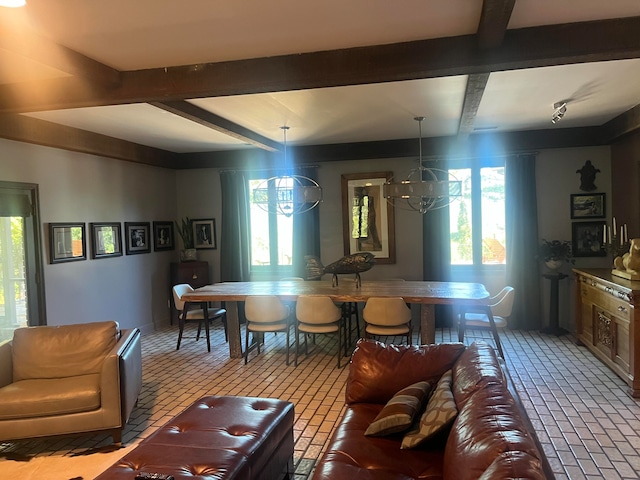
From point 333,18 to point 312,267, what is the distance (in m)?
3.30

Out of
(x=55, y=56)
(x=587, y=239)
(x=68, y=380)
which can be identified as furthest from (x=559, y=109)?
(x=68, y=380)

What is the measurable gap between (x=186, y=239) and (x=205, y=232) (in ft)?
1.03

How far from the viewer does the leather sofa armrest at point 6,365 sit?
3336 mm

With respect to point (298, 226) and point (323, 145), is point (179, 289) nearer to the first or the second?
point (298, 226)

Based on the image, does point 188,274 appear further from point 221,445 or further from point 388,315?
point 221,445

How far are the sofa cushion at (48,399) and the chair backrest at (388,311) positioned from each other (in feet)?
8.36

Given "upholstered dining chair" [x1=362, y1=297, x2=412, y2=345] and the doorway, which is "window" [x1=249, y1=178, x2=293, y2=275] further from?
the doorway

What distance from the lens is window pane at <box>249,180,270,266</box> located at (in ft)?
23.3

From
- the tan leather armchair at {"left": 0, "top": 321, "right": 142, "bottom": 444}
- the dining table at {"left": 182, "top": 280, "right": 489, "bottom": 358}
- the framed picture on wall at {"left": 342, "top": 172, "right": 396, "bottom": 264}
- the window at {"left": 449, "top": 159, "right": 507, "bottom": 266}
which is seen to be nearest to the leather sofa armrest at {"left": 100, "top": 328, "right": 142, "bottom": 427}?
the tan leather armchair at {"left": 0, "top": 321, "right": 142, "bottom": 444}

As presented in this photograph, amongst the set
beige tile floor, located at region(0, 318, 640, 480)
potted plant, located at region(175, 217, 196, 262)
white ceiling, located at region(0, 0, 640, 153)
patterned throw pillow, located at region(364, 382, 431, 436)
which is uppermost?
white ceiling, located at region(0, 0, 640, 153)

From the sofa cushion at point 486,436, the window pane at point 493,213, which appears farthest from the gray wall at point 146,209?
the sofa cushion at point 486,436

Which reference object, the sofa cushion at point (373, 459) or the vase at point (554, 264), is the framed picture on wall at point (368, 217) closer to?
the vase at point (554, 264)

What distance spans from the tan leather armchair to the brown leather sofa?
5.54ft

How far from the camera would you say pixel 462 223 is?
Answer: 20.9 ft
